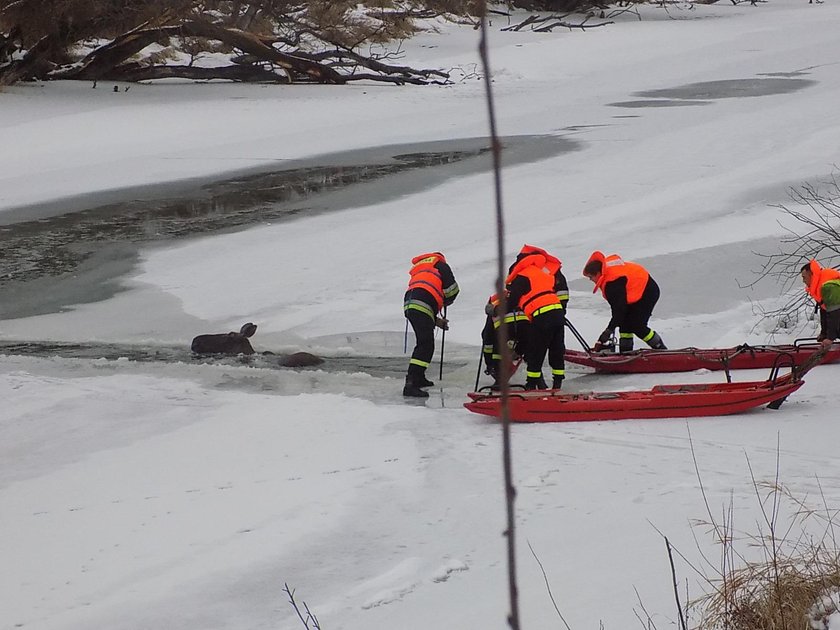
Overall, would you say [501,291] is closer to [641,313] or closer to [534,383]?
[534,383]

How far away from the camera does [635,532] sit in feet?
14.9

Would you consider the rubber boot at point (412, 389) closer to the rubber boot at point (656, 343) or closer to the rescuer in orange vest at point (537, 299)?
the rescuer in orange vest at point (537, 299)

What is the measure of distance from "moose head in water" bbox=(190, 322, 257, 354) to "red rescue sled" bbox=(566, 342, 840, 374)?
2668mm

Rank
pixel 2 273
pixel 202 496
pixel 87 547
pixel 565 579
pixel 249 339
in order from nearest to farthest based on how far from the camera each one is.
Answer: pixel 565 579 → pixel 87 547 → pixel 202 496 → pixel 249 339 → pixel 2 273

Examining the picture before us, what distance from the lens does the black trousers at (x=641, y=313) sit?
8.07 m

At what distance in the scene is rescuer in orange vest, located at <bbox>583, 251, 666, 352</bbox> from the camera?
313 inches

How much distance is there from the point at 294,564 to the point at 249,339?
4681mm

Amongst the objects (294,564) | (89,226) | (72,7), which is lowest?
(294,564)

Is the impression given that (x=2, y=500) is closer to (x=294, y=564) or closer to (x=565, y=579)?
(x=294, y=564)

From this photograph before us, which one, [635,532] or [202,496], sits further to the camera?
[202,496]

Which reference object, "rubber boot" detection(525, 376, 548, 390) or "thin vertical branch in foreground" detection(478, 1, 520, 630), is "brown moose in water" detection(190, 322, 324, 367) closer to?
"rubber boot" detection(525, 376, 548, 390)

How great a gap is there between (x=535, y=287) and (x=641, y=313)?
4.34 ft

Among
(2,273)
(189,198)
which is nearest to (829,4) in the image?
(189,198)

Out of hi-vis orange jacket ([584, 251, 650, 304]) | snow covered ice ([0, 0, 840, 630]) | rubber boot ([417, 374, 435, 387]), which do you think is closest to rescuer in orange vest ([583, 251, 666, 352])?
hi-vis orange jacket ([584, 251, 650, 304])
